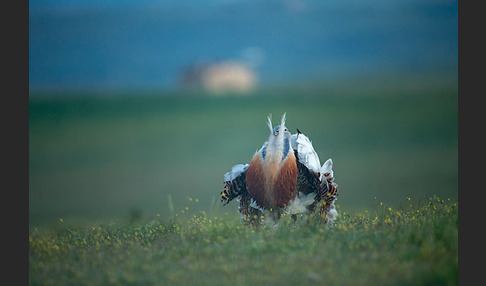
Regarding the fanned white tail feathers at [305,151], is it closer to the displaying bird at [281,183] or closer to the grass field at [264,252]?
the displaying bird at [281,183]

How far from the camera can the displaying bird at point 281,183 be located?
7.76 metres

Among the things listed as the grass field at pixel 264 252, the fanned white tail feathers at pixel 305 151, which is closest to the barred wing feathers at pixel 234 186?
the grass field at pixel 264 252

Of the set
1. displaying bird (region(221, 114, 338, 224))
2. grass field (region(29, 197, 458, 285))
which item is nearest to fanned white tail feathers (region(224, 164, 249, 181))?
displaying bird (region(221, 114, 338, 224))

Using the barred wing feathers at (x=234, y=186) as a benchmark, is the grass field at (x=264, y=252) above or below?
below

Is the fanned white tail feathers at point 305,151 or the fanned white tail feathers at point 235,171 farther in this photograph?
the fanned white tail feathers at point 235,171

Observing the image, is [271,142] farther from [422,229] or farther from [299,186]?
[422,229]

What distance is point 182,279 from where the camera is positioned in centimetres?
604

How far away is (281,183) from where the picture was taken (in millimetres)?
7742

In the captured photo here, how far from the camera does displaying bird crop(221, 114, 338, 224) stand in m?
7.76

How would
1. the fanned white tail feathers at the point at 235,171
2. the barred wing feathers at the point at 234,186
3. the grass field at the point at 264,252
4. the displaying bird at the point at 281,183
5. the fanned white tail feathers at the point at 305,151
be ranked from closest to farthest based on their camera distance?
the grass field at the point at 264,252, the displaying bird at the point at 281,183, the fanned white tail feathers at the point at 305,151, the barred wing feathers at the point at 234,186, the fanned white tail feathers at the point at 235,171

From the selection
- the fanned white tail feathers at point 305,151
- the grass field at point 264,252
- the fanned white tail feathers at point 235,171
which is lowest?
the grass field at point 264,252

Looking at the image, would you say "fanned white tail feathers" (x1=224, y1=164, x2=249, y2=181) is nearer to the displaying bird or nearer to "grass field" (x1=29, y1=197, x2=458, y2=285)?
the displaying bird

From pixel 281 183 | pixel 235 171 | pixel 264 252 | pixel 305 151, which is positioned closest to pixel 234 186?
pixel 235 171

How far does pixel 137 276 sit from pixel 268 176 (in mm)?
2397
